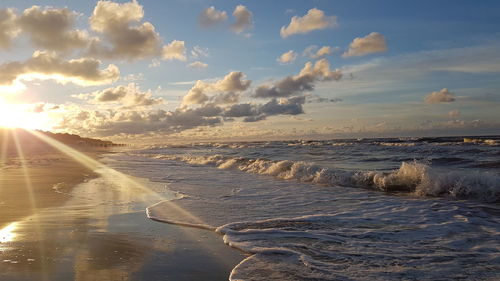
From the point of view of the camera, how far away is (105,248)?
5.72 metres

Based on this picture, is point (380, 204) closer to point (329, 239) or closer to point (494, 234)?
point (494, 234)

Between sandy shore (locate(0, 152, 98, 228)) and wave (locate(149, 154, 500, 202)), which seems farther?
wave (locate(149, 154, 500, 202))

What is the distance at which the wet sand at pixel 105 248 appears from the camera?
467cm

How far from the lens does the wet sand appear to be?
4672 mm

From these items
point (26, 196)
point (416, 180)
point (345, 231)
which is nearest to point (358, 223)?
point (345, 231)

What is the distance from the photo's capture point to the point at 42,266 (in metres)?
4.77

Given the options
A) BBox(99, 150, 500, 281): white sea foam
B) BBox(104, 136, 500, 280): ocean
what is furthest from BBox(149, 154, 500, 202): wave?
BBox(99, 150, 500, 281): white sea foam

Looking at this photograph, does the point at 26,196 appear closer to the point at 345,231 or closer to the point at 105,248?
the point at 105,248

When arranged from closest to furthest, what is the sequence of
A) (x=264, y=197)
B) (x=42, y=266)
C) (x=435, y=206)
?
(x=42, y=266)
(x=435, y=206)
(x=264, y=197)

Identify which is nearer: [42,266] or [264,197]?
[42,266]

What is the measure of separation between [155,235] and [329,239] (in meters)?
2.98

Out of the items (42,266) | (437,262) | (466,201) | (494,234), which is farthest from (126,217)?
(466,201)

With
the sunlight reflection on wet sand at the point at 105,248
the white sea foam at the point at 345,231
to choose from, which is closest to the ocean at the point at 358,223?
the white sea foam at the point at 345,231

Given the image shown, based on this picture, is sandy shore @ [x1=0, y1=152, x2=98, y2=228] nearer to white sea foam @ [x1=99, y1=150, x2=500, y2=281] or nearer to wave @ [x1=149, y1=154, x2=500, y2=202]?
white sea foam @ [x1=99, y1=150, x2=500, y2=281]
